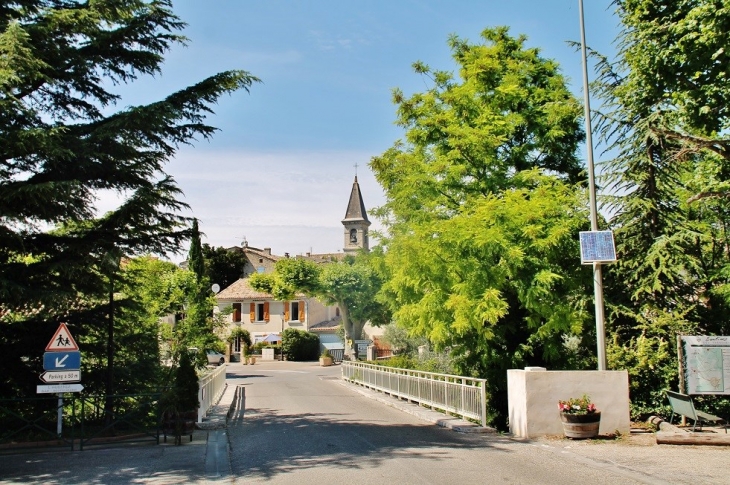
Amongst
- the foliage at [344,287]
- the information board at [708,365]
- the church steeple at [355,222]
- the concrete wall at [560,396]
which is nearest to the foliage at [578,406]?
the concrete wall at [560,396]

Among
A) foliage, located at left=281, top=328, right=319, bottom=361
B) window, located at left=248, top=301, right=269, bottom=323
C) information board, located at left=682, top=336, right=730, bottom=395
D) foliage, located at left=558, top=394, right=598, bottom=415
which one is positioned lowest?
foliage, located at left=281, top=328, right=319, bottom=361

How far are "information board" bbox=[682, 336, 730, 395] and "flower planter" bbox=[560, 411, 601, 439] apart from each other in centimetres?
277

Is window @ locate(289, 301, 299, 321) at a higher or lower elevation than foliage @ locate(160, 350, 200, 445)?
higher

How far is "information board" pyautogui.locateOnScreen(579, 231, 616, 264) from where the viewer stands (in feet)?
45.9

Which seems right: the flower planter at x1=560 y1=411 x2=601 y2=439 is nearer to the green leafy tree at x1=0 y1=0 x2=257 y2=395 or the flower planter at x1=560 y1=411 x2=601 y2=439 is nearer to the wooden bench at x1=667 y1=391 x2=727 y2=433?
the wooden bench at x1=667 y1=391 x2=727 y2=433

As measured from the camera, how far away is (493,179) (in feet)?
62.6

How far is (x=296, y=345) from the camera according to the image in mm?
60156

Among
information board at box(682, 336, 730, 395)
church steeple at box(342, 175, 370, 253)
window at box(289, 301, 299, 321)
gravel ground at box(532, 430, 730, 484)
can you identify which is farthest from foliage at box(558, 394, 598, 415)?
church steeple at box(342, 175, 370, 253)

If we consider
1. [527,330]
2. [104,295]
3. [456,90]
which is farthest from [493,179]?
[104,295]

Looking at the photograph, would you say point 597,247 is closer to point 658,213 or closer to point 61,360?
point 658,213

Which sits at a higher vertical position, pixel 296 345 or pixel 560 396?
pixel 560 396

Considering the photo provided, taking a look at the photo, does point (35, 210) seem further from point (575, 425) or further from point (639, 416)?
point (639, 416)

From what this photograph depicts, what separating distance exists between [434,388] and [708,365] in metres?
7.10

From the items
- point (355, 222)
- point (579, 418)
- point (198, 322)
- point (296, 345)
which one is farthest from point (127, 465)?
point (355, 222)
